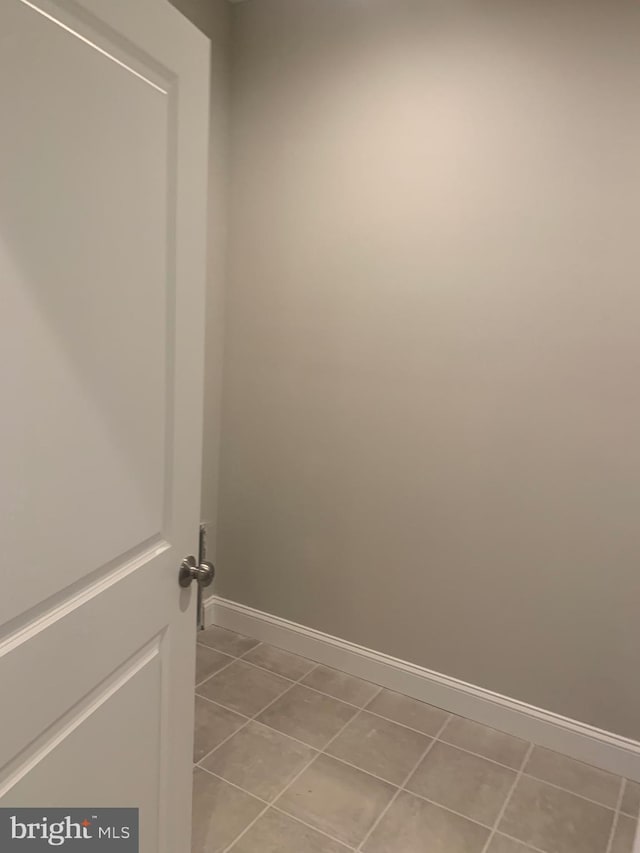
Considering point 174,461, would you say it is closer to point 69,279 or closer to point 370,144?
point 69,279

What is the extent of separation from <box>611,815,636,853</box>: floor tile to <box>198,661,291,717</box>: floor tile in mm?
1212

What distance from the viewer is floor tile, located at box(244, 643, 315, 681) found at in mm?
2674

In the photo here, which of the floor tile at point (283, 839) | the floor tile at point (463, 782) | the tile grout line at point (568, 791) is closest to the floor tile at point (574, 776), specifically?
the tile grout line at point (568, 791)

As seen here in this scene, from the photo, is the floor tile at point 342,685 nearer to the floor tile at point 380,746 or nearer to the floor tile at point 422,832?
the floor tile at point 380,746

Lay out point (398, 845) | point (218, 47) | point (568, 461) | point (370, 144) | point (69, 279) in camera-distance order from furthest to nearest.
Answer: point (218, 47)
point (370, 144)
point (568, 461)
point (398, 845)
point (69, 279)

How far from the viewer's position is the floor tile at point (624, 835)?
6.09 ft

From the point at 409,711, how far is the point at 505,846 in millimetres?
650

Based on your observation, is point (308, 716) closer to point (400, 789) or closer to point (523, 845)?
point (400, 789)

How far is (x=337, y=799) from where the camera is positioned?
1.98 metres

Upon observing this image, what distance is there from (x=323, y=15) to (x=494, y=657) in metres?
2.46

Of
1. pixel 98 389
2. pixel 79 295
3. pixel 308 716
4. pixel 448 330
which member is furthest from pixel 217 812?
pixel 448 330

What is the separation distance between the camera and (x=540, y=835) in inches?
74.5

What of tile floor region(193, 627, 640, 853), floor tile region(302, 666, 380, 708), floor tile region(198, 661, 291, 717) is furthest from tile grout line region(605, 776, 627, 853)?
floor tile region(198, 661, 291, 717)

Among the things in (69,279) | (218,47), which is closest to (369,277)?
(218,47)
